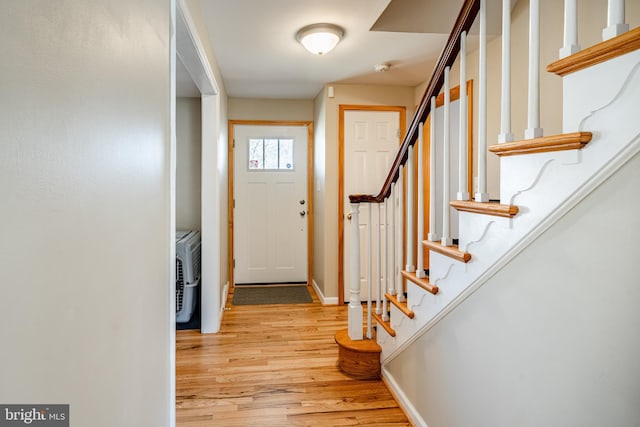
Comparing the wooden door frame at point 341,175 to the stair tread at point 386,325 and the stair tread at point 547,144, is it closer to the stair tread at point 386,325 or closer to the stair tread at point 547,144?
the stair tread at point 386,325

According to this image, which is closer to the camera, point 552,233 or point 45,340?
point 45,340

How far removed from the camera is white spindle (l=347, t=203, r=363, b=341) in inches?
100

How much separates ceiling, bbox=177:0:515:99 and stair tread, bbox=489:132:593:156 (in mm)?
1472

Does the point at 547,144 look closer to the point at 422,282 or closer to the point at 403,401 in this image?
the point at 422,282

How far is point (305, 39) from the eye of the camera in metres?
2.73


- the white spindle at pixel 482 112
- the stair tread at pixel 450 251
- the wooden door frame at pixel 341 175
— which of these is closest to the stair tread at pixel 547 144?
the white spindle at pixel 482 112

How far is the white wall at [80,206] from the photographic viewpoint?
1.85 ft

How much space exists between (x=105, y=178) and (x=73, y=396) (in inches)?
17.1

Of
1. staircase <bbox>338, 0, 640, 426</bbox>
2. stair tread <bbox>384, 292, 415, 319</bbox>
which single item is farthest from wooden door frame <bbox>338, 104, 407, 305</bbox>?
staircase <bbox>338, 0, 640, 426</bbox>

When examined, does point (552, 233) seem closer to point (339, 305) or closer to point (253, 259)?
point (339, 305)

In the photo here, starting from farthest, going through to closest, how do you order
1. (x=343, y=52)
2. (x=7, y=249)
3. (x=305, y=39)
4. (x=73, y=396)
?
(x=343, y=52) < (x=305, y=39) < (x=73, y=396) < (x=7, y=249)

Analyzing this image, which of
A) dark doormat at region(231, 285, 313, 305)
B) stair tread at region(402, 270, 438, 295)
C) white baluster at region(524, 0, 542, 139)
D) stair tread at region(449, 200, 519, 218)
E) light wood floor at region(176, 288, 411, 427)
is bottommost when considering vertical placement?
light wood floor at region(176, 288, 411, 427)

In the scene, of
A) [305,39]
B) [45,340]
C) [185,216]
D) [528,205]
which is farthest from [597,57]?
[185,216]

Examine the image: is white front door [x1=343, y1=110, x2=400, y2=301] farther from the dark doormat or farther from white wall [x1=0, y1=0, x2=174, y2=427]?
white wall [x1=0, y1=0, x2=174, y2=427]
